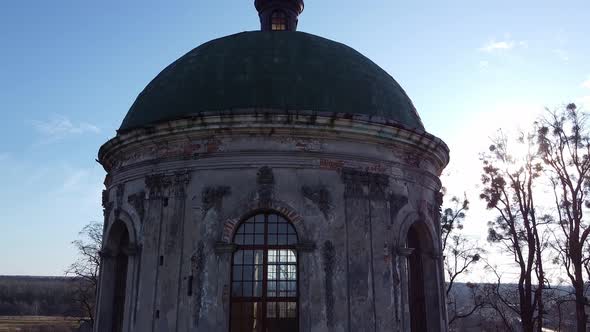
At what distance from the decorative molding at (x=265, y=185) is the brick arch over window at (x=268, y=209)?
0.11 metres

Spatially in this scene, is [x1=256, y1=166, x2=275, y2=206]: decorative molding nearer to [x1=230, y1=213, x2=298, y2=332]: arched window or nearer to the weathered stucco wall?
the weathered stucco wall

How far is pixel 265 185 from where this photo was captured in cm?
1074

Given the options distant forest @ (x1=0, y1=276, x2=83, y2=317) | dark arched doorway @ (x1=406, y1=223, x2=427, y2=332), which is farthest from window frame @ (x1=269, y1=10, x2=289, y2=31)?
distant forest @ (x1=0, y1=276, x2=83, y2=317)

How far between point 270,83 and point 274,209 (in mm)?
2945

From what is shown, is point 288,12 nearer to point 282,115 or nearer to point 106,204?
point 282,115

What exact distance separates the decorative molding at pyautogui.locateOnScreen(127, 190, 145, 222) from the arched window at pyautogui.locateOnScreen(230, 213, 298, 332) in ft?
7.88

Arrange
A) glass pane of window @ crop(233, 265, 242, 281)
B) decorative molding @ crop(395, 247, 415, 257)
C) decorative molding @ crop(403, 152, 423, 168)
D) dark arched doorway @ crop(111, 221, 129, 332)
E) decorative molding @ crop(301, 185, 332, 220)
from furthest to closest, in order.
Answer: dark arched doorway @ crop(111, 221, 129, 332)
decorative molding @ crop(403, 152, 423, 168)
decorative molding @ crop(395, 247, 415, 257)
decorative molding @ crop(301, 185, 332, 220)
glass pane of window @ crop(233, 265, 242, 281)

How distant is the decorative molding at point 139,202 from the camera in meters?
11.5

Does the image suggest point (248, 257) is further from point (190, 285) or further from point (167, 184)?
point (167, 184)

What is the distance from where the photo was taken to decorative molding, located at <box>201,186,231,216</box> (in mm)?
10734

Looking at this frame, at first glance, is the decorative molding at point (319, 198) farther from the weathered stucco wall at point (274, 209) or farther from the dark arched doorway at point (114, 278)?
the dark arched doorway at point (114, 278)

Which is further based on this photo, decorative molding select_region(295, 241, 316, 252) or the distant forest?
the distant forest

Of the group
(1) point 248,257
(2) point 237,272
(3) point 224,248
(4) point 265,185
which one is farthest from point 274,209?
(2) point 237,272

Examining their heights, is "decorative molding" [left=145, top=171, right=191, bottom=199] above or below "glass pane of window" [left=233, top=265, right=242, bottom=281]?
above
